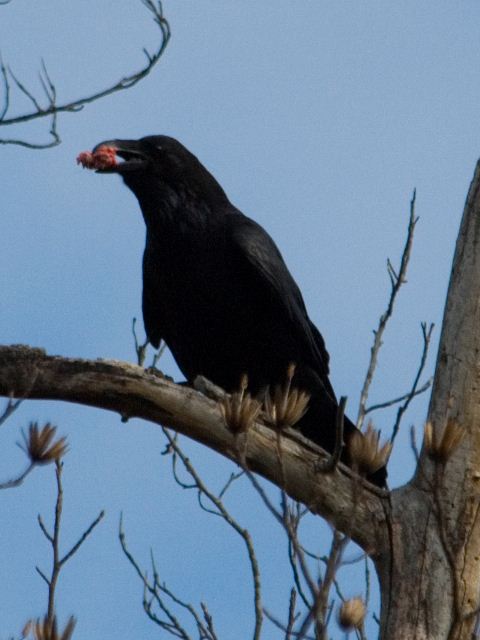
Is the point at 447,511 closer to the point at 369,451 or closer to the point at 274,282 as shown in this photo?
the point at 369,451

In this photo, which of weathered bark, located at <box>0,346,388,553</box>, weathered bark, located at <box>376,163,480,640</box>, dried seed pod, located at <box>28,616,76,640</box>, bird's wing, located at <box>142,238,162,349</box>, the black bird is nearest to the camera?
dried seed pod, located at <box>28,616,76,640</box>

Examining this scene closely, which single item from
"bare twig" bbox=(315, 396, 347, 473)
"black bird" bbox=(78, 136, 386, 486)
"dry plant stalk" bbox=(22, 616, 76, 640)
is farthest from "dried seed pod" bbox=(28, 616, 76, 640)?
"black bird" bbox=(78, 136, 386, 486)

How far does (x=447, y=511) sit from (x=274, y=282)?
2.50 metres

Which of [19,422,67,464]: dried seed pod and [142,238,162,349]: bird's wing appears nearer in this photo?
[19,422,67,464]: dried seed pod

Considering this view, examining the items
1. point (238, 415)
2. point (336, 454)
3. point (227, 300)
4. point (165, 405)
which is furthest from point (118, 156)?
point (238, 415)

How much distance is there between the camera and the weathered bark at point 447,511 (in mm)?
4121

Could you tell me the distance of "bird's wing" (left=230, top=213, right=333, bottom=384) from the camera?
659 centimetres

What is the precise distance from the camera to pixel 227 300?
6488 mm

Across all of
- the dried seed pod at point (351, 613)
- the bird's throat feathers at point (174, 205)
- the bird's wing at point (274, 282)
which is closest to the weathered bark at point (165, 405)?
the dried seed pod at point (351, 613)

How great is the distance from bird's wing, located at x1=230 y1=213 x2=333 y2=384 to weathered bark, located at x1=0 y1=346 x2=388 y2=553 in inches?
80.5

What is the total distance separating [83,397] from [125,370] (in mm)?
173

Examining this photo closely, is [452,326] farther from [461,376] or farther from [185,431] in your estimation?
[185,431]

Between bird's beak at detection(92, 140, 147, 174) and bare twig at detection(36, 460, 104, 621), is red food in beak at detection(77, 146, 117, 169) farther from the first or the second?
bare twig at detection(36, 460, 104, 621)

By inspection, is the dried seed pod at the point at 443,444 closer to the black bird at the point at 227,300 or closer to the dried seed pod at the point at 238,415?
the dried seed pod at the point at 238,415
